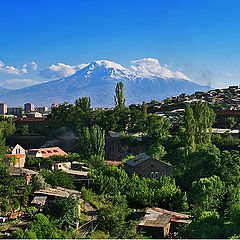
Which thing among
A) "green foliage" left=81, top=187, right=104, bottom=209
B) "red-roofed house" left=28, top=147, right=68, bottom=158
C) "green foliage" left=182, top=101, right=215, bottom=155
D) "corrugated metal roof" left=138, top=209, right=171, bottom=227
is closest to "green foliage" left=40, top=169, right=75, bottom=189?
"green foliage" left=81, top=187, right=104, bottom=209

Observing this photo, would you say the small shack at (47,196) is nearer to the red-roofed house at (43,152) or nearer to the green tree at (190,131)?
the green tree at (190,131)

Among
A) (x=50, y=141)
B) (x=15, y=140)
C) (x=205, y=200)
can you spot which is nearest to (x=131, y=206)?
(x=205, y=200)

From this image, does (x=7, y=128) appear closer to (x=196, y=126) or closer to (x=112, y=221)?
(x=196, y=126)

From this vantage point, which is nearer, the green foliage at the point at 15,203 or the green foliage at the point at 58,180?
the green foliage at the point at 15,203

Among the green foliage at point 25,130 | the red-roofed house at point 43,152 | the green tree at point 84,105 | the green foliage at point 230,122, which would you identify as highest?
the green tree at point 84,105

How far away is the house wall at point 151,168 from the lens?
23.1 meters

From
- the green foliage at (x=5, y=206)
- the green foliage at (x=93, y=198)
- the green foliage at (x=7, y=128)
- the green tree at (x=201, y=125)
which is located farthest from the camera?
the green foliage at (x=7, y=128)

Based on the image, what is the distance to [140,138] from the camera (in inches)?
1481

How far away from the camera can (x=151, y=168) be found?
23.2m

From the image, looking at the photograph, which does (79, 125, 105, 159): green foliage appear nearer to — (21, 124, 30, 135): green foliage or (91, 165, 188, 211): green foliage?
(91, 165, 188, 211): green foliage

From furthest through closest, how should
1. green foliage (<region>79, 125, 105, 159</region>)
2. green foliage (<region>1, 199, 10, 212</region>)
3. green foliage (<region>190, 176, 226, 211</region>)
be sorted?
green foliage (<region>79, 125, 105, 159</region>) < green foliage (<region>190, 176, 226, 211</region>) < green foliage (<region>1, 199, 10, 212</region>)

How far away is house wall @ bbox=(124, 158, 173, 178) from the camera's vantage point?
23125 mm

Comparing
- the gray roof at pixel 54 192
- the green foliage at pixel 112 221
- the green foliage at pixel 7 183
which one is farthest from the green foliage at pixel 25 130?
the green foliage at pixel 112 221

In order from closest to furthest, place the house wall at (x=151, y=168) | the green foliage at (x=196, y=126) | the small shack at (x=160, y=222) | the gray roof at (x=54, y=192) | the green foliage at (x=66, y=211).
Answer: the small shack at (x=160, y=222), the green foliage at (x=66, y=211), the gray roof at (x=54, y=192), the house wall at (x=151, y=168), the green foliage at (x=196, y=126)
